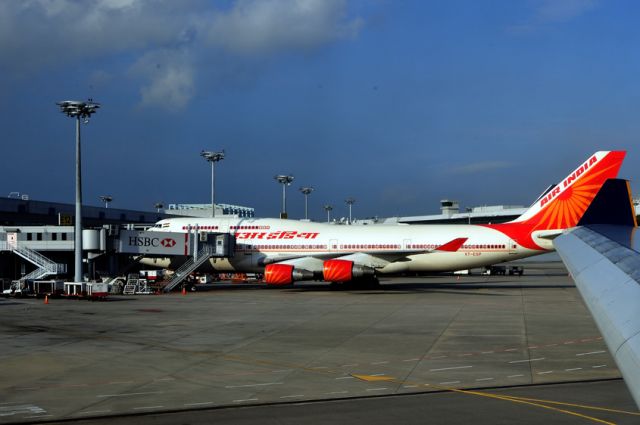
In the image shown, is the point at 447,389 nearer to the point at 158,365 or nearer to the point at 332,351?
the point at 332,351

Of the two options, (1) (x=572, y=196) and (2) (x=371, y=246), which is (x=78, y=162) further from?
(1) (x=572, y=196)

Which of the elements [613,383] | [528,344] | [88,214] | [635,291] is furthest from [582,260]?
[88,214]

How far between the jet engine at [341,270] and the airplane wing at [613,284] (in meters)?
32.0

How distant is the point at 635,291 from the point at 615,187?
37.9 feet

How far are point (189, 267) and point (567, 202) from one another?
27.1 metres

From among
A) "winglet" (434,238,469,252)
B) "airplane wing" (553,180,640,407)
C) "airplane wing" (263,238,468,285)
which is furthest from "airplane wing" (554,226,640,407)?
"winglet" (434,238,469,252)

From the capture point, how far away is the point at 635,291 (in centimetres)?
695

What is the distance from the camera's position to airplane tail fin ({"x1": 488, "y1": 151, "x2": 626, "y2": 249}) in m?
51.4

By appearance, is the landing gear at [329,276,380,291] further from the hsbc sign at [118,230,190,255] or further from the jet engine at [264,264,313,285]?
the hsbc sign at [118,230,190,255]

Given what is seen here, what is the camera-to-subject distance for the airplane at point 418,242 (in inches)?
1977

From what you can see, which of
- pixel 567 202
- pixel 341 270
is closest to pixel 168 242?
pixel 341 270

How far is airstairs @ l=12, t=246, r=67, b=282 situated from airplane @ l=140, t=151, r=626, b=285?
7.46 metres

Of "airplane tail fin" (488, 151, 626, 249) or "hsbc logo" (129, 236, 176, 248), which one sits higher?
"airplane tail fin" (488, 151, 626, 249)

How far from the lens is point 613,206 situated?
18094 millimetres
